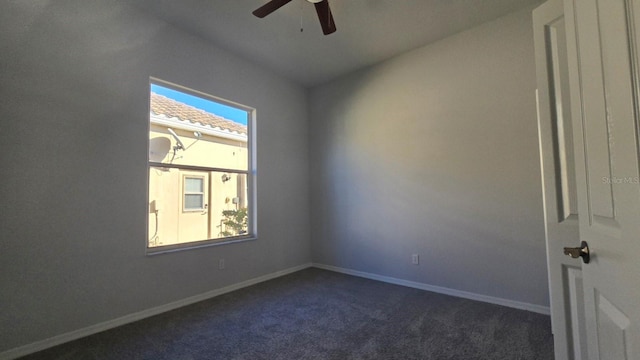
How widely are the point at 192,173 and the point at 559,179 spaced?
10.8ft

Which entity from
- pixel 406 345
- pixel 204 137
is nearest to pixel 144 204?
pixel 204 137

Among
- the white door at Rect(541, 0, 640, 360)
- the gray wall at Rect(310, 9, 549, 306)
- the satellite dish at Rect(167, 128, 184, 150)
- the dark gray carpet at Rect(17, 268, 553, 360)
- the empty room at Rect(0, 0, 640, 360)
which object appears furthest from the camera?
the satellite dish at Rect(167, 128, 184, 150)

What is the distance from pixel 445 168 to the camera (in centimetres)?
332

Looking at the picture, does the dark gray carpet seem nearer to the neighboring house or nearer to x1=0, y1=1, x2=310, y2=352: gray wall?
x1=0, y1=1, x2=310, y2=352: gray wall

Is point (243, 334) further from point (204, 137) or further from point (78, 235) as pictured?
point (204, 137)

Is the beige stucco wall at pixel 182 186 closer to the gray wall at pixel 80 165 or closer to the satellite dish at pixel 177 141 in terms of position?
the satellite dish at pixel 177 141

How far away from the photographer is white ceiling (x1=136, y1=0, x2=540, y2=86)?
9.12 ft

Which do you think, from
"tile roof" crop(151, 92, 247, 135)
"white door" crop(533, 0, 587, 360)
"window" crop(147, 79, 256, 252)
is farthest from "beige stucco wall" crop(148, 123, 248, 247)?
"white door" crop(533, 0, 587, 360)

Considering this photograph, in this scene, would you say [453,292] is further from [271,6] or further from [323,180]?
[271,6]

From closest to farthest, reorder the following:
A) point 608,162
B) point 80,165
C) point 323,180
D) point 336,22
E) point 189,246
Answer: point 608,162
point 80,165
point 336,22
point 189,246
point 323,180

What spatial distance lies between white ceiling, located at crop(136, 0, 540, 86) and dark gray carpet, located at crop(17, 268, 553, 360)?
9.85 feet

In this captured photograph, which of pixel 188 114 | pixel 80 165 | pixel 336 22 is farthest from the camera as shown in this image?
pixel 188 114

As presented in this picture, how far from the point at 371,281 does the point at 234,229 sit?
1.95 meters

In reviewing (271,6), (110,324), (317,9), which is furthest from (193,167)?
(317,9)
